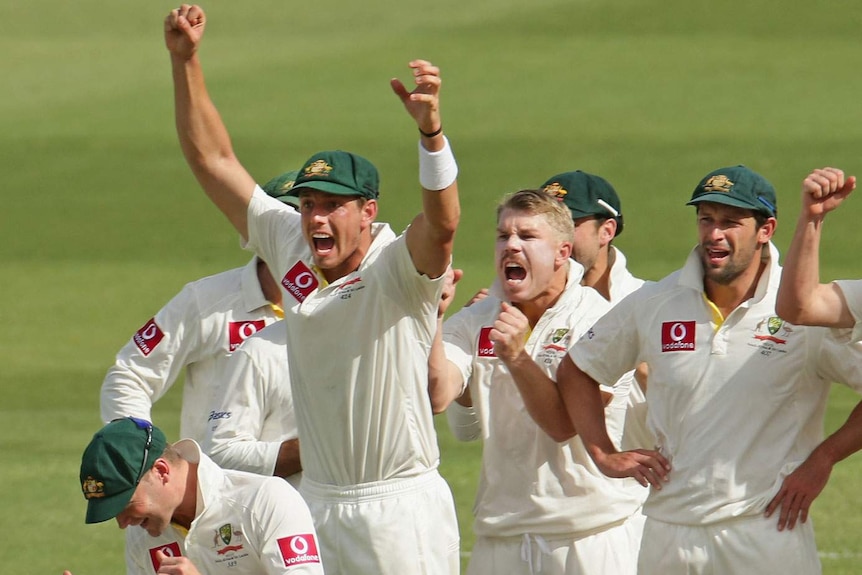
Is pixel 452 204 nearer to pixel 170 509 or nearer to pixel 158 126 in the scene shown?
pixel 170 509

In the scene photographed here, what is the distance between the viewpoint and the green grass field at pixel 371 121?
1434cm

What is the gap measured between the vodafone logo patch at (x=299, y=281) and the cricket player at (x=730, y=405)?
1031 millimetres

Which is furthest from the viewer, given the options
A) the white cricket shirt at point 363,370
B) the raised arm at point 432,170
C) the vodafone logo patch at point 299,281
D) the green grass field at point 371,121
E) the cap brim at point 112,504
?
the green grass field at point 371,121

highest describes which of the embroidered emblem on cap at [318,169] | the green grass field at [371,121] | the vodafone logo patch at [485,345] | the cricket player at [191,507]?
the green grass field at [371,121]

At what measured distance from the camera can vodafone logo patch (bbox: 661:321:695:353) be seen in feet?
16.4

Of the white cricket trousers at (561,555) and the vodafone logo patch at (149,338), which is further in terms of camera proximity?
the vodafone logo patch at (149,338)

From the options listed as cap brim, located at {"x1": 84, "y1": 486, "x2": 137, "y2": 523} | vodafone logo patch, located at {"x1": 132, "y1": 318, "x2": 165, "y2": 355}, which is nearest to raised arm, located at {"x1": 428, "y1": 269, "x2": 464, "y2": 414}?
cap brim, located at {"x1": 84, "y1": 486, "x2": 137, "y2": 523}

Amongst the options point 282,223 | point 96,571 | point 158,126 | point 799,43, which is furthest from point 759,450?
point 799,43

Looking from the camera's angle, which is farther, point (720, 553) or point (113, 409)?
point (113, 409)

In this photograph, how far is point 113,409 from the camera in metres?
6.23

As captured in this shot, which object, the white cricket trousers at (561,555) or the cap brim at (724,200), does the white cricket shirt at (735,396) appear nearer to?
the cap brim at (724,200)

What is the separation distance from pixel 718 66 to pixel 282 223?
14.0 m

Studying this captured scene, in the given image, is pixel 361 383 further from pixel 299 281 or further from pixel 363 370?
pixel 299 281

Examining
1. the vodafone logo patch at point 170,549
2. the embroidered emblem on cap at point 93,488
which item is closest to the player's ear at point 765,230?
the vodafone logo patch at point 170,549
